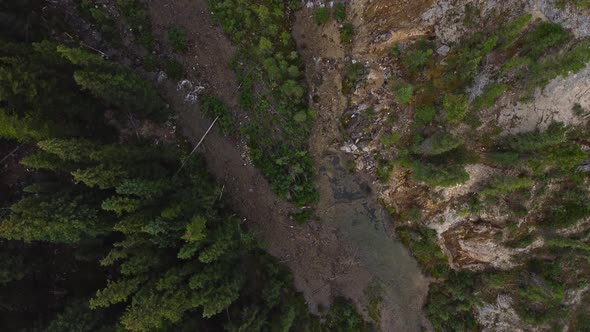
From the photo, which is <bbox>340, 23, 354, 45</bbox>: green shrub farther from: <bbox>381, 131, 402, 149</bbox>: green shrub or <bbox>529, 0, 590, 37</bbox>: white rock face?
<bbox>529, 0, 590, 37</bbox>: white rock face

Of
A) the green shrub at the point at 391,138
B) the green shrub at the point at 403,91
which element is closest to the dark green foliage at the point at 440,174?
the green shrub at the point at 391,138

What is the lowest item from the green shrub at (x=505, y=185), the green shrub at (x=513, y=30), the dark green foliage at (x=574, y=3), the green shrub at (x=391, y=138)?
the green shrub at (x=391, y=138)

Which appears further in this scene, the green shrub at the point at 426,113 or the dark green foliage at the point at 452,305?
the dark green foliage at the point at 452,305

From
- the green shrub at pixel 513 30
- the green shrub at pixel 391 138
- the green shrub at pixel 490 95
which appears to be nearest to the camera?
the green shrub at pixel 513 30

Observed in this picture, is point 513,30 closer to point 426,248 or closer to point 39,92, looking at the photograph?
point 426,248

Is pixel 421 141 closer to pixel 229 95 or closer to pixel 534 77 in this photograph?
pixel 534 77

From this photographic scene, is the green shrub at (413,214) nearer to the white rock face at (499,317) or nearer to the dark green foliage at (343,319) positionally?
the dark green foliage at (343,319)
